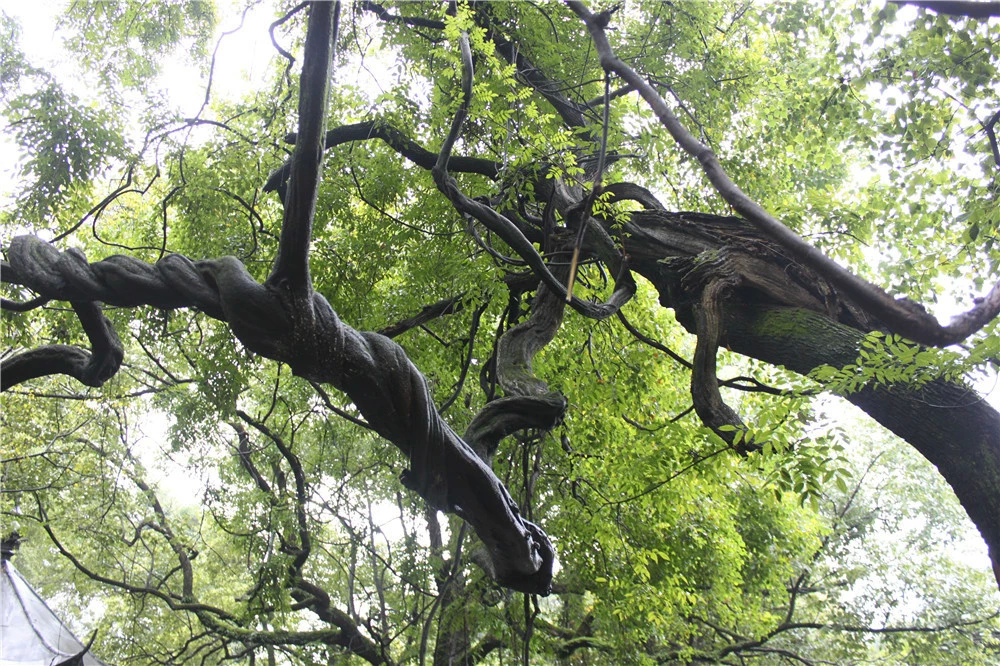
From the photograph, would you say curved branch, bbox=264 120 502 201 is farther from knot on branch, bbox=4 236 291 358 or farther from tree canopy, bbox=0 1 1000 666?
knot on branch, bbox=4 236 291 358

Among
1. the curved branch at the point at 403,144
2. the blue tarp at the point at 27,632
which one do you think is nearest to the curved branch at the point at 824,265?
the curved branch at the point at 403,144

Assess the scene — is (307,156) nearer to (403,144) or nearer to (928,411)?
(928,411)

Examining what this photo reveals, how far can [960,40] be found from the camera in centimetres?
281

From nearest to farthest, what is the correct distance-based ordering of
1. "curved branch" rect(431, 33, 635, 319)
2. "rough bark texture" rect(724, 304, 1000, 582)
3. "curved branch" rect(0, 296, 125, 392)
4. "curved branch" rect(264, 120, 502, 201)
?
"curved branch" rect(0, 296, 125, 392) < "rough bark texture" rect(724, 304, 1000, 582) < "curved branch" rect(431, 33, 635, 319) < "curved branch" rect(264, 120, 502, 201)

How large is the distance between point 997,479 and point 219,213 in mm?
4889

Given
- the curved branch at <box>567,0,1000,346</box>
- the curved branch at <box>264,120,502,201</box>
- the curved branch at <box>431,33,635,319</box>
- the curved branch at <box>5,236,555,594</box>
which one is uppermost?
the curved branch at <box>264,120,502,201</box>

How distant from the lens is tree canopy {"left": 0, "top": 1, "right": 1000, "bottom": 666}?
1.90 meters

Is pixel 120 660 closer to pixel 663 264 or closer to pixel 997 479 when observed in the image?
pixel 663 264

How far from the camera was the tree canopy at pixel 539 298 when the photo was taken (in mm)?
1899

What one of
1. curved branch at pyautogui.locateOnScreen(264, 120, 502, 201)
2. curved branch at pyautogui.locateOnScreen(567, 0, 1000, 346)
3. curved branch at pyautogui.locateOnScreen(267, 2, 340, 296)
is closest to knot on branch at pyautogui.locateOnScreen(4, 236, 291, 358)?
curved branch at pyautogui.locateOnScreen(267, 2, 340, 296)

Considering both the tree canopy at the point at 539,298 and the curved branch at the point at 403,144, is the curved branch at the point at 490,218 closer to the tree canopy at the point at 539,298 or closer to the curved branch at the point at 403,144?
the tree canopy at the point at 539,298

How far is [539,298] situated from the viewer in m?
3.41

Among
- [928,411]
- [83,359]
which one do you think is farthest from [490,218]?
[928,411]

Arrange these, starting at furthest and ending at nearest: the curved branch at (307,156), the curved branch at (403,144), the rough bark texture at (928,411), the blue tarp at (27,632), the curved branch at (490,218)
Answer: the blue tarp at (27,632) → the curved branch at (403,144) → the curved branch at (490,218) → the rough bark texture at (928,411) → the curved branch at (307,156)
